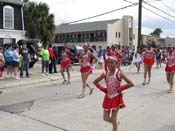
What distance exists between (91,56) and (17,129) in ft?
14.5

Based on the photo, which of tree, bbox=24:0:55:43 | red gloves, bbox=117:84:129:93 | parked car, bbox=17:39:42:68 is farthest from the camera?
tree, bbox=24:0:55:43

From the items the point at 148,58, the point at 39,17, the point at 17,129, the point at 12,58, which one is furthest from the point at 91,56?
the point at 39,17

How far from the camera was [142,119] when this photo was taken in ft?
22.9

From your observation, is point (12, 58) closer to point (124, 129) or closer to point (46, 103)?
point (46, 103)

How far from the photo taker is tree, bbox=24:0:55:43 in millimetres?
39344

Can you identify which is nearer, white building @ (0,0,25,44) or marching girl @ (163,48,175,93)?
marching girl @ (163,48,175,93)

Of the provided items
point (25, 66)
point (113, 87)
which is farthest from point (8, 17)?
point (113, 87)

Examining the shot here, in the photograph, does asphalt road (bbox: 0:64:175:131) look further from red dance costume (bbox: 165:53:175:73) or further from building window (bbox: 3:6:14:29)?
building window (bbox: 3:6:14:29)

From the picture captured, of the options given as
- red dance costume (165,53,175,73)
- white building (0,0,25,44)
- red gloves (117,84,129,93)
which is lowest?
red gloves (117,84,129,93)

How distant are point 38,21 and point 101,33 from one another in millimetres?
23874

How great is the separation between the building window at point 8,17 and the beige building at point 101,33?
1358 inches

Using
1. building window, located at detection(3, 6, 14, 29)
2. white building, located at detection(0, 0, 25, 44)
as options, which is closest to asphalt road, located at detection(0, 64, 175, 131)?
white building, located at detection(0, 0, 25, 44)

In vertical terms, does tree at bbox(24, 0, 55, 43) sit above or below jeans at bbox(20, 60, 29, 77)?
above

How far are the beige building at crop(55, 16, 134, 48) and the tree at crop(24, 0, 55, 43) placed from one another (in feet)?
71.7
